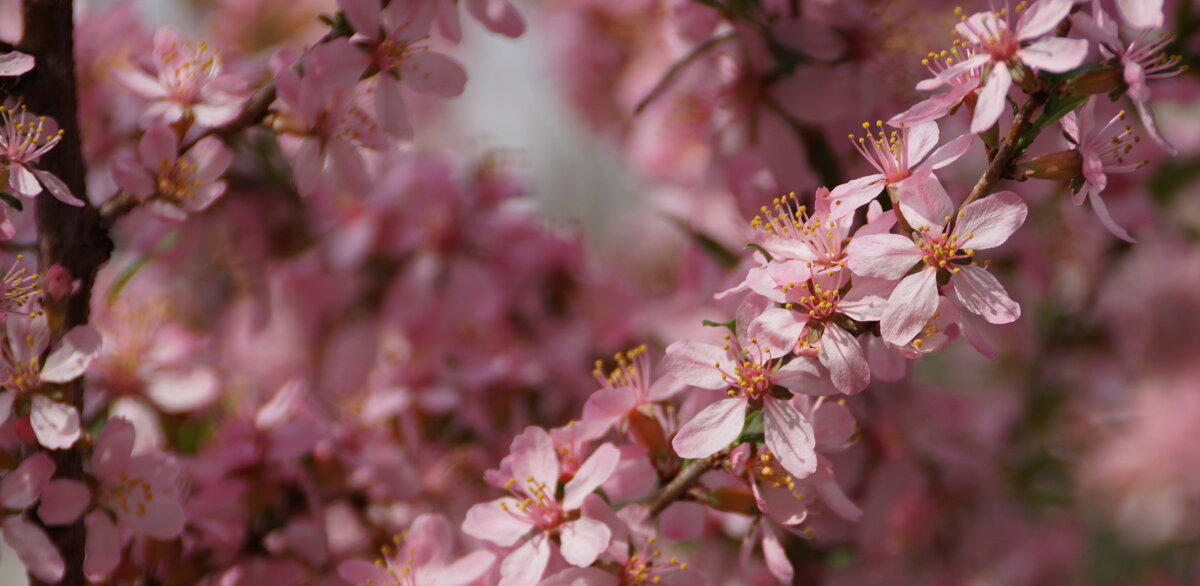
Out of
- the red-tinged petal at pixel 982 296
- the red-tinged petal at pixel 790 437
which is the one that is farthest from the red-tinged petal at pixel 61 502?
the red-tinged petal at pixel 982 296

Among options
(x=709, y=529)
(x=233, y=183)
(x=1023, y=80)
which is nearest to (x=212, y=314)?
(x=233, y=183)

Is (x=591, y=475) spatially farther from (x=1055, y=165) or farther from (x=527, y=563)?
(x=1055, y=165)

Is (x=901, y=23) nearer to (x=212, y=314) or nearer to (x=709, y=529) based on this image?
(x=709, y=529)

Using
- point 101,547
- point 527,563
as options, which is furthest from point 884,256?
point 101,547

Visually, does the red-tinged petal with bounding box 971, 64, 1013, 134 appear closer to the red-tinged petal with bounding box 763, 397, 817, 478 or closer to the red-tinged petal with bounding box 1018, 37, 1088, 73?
the red-tinged petal with bounding box 1018, 37, 1088, 73

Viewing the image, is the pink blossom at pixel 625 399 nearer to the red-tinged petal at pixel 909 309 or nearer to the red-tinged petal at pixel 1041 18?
the red-tinged petal at pixel 909 309

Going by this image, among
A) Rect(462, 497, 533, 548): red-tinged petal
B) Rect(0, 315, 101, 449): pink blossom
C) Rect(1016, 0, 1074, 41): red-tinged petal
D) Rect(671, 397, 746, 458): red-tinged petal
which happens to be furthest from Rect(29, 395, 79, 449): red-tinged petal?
Rect(1016, 0, 1074, 41): red-tinged petal
